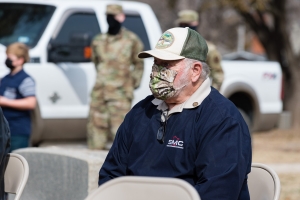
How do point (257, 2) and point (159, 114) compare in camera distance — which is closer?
point (159, 114)

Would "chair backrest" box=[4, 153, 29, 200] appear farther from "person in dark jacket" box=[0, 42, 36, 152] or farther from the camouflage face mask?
"person in dark jacket" box=[0, 42, 36, 152]

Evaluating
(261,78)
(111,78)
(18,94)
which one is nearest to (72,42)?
(111,78)

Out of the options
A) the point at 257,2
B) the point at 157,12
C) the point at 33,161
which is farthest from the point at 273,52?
the point at 157,12

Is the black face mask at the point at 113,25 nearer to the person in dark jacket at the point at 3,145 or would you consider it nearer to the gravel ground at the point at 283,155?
the gravel ground at the point at 283,155

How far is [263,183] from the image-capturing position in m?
3.64

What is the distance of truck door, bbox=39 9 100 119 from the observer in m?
8.35

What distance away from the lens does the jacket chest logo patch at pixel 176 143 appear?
3405mm

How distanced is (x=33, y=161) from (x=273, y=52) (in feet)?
36.7

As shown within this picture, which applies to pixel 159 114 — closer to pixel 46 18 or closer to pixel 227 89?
pixel 46 18

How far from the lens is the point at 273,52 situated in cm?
1570

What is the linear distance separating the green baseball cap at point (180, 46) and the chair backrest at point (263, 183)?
25.4 inches

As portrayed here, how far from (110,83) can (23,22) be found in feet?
4.53

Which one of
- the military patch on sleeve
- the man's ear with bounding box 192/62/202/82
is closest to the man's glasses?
the man's ear with bounding box 192/62/202/82

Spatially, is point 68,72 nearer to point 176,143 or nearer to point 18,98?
point 18,98
